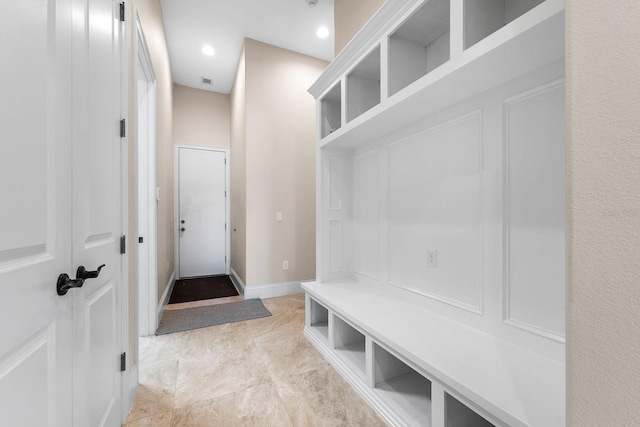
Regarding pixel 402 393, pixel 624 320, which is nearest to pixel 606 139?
pixel 624 320

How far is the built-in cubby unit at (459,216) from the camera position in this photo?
3.44 ft

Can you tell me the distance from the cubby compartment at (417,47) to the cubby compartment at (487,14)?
27 cm

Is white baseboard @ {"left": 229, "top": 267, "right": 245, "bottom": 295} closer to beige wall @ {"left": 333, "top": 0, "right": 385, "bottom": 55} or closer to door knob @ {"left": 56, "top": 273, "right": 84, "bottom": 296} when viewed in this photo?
door knob @ {"left": 56, "top": 273, "right": 84, "bottom": 296}

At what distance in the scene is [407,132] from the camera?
1.87 metres

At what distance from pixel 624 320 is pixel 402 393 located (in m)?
1.30

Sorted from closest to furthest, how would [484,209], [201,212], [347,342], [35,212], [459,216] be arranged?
1. [35,212]
2. [484,209]
3. [459,216]
4. [347,342]
5. [201,212]

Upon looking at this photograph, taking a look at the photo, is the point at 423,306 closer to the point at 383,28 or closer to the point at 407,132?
the point at 407,132

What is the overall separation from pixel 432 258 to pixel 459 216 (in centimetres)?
32

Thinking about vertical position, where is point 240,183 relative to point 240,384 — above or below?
above

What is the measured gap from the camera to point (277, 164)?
3.58 metres

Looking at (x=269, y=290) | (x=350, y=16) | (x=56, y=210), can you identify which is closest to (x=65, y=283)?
(x=56, y=210)

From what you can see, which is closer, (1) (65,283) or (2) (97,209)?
(1) (65,283)

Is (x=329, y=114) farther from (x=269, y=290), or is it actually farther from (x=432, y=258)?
(x=269, y=290)

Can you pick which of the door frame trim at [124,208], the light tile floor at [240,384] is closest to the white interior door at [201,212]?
the light tile floor at [240,384]
